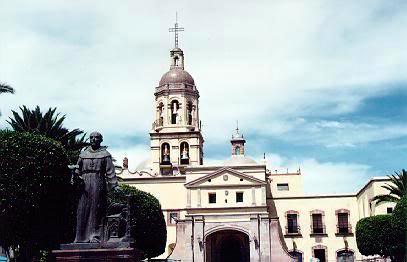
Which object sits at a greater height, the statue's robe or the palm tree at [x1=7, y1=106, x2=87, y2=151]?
the palm tree at [x1=7, y1=106, x2=87, y2=151]

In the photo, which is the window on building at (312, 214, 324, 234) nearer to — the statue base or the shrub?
the shrub

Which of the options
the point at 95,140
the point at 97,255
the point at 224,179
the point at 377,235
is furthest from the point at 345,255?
the point at 97,255

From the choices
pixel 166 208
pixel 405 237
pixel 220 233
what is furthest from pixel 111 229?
pixel 166 208

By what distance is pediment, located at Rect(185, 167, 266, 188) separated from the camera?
55.2m

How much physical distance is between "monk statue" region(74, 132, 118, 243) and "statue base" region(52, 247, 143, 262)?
18.7 inches

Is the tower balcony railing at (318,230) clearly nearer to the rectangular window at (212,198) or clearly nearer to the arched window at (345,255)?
the arched window at (345,255)

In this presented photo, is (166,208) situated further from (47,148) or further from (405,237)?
(47,148)

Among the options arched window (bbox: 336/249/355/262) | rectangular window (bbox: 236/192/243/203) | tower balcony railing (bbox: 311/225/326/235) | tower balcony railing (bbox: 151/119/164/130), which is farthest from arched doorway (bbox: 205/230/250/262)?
tower balcony railing (bbox: 151/119/164/130)

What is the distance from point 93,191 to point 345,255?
4631 cm

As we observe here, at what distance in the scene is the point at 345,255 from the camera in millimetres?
56281

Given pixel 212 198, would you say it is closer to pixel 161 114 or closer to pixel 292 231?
Answer: pixel 292 231

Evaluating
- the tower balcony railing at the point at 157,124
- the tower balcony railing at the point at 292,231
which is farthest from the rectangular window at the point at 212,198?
the tower balcony railing at the point at 157,124

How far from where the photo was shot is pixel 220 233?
56344 millimetres

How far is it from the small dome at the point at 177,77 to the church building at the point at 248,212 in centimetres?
764
